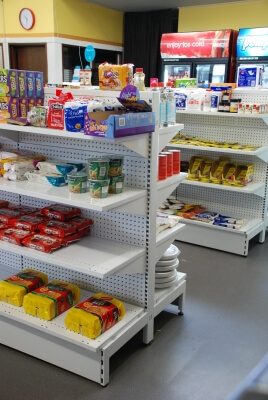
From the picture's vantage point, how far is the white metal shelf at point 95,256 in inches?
93.1

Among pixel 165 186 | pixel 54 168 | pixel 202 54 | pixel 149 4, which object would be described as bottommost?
pixel 165 186

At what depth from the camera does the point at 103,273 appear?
228 centimetres

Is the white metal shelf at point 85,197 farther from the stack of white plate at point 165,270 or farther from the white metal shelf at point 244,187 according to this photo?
the white metal shelf at point 244,187

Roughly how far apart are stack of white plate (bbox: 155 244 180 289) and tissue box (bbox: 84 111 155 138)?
1027mm

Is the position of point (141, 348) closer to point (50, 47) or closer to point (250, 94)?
point (250, 94)

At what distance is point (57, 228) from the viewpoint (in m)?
2.67

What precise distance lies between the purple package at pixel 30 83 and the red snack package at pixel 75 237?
3.17 ft

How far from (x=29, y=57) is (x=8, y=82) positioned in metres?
5.67

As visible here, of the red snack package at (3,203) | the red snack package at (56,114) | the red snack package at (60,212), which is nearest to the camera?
the red snack package at (56,114)

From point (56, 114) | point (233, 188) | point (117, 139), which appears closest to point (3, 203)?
point (56, 114)

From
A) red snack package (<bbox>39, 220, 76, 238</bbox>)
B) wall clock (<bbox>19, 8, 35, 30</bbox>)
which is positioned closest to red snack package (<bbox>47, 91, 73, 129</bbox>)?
red snack package (<bbox>39, 220, 76, 238</bbox>)

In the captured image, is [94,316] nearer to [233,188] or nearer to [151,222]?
[151,222]

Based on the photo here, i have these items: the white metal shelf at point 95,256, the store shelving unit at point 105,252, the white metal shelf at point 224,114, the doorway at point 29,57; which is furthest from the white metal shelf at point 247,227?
the doorway at point 29,57

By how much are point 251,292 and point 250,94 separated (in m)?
2.18
